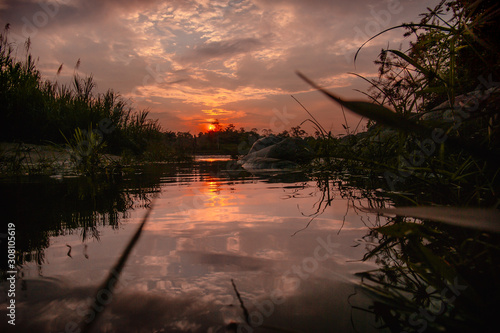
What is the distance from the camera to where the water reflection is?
0.78 meters

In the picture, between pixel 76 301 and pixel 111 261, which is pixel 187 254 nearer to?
pixel 111 261

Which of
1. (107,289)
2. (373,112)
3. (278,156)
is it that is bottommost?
(107,289)

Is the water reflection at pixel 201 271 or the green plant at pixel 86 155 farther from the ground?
the green plant at pixel 86 155

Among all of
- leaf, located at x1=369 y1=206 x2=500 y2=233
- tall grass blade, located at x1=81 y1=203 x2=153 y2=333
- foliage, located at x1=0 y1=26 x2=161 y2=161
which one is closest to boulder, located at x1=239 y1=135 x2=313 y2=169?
foliage, located at x1=0 y1=26 x2=161 y2=161

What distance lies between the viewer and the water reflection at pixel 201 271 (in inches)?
30.8

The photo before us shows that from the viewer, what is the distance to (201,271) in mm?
1074

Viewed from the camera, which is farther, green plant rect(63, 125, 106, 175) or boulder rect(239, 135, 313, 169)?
boulder rect(239, 135, 313, 169)

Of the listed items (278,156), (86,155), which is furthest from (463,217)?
(278,156)

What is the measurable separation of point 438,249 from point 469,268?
22 centimetres

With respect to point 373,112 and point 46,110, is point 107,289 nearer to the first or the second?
point 373,112

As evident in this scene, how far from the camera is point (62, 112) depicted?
726 centimetres

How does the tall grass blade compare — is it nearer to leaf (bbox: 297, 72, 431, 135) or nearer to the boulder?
leaf (bbox: 297, 72, 431, 135)

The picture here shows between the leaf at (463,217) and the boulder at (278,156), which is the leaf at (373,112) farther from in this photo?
the boulder at (278,156)

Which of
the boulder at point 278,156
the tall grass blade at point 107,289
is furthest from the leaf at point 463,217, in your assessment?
the boulder at point 278,156
